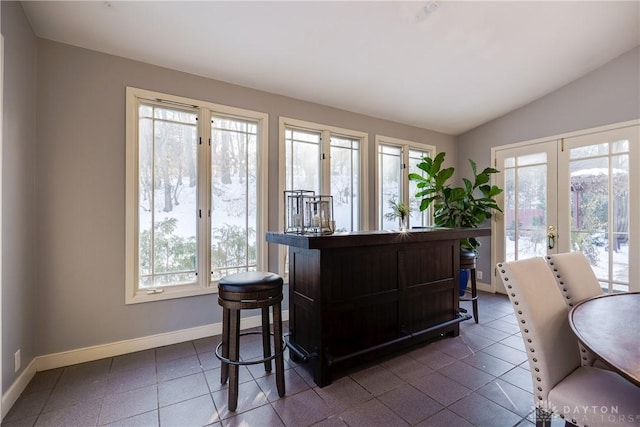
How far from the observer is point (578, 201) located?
3830mm

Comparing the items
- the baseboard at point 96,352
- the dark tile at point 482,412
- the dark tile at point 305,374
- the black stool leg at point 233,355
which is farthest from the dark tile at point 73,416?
the dark tile at point 482,412

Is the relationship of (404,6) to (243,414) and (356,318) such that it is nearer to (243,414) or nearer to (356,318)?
(356,318)

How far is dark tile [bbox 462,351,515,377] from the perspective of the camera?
2395 millimetres

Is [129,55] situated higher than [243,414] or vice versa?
[129,55]

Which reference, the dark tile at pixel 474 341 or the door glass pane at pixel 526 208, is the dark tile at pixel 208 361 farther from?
the door glass pane at pixel 526 208

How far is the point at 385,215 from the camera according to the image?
4.43 meters

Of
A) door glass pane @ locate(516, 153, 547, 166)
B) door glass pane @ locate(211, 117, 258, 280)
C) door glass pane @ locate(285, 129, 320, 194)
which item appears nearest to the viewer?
door glass pane @ locate(211, 117, 258, 280)

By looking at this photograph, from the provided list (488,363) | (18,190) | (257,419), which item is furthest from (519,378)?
(18,190)

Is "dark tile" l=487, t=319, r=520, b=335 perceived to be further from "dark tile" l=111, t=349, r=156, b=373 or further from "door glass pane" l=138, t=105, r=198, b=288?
"dark tile" l=111, t=349, r=156, b=373

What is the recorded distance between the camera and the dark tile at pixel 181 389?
204 centimetres

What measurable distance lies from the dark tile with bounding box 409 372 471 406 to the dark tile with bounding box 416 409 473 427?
0.37 ft

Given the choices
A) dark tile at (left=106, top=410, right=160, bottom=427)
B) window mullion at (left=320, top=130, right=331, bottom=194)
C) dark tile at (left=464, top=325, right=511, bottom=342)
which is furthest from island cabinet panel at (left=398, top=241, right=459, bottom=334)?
dark tile at (left=106, top=410, right=160, bottom=427)

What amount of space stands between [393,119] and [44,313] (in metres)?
4.59

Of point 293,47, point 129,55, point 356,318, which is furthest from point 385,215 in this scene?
point 129,55
